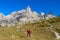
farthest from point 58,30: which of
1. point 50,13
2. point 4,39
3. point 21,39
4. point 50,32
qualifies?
point 50,13

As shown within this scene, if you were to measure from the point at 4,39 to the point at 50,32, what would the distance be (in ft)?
47.4

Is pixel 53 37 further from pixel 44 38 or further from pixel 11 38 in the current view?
pixel 11 38

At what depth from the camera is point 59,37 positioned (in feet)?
131

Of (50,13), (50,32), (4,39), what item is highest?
(50,13)

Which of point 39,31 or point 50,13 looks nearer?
point 39,31

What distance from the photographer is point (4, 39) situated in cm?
3325

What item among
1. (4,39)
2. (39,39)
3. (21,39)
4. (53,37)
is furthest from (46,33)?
(4,39)

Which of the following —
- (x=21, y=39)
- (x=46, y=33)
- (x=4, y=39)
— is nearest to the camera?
(x=4, y=39)

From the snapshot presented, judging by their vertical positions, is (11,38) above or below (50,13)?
below

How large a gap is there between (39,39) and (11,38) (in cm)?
561

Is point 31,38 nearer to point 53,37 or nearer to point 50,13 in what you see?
point 53,37

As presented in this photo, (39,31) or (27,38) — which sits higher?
(39,31)

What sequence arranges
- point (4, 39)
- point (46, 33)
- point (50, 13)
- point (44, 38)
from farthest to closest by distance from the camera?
point (50, 13), point (46, 33), point (44, 38), point (4, 39)

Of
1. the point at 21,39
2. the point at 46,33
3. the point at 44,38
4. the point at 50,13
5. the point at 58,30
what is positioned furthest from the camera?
the point at 50,13
